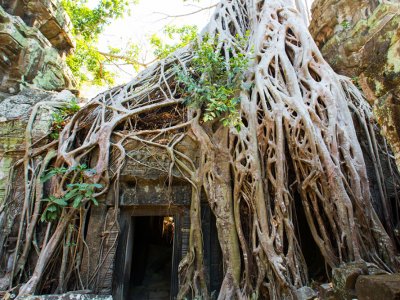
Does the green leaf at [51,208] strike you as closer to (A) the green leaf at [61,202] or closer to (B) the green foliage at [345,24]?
(A) the green leaf at [61,202]

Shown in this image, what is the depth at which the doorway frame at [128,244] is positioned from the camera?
9.96 ft

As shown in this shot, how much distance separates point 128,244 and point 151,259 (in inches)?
81.2

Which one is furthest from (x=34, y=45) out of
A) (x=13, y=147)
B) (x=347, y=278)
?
(x=347, y=278)

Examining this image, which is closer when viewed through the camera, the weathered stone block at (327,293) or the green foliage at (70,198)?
the weathered stone block at (327,293)

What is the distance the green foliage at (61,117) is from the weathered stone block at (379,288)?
3400 mm

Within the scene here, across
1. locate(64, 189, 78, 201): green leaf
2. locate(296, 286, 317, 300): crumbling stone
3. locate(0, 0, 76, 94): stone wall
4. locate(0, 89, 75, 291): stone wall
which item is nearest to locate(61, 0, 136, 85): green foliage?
locate(0, 0, 76, 94): stone wall

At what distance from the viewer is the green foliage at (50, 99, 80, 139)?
3559 millimetres

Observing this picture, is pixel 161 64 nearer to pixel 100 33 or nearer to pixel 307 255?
pixel 307 255

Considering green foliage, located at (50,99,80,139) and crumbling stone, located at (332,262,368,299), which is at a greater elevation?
green foliage, located at (50,99,80,139)

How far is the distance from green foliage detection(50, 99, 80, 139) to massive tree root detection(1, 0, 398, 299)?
0.68 ft

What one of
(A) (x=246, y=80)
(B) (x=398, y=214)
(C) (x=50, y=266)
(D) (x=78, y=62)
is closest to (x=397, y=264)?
(B) (x=398, y=214)

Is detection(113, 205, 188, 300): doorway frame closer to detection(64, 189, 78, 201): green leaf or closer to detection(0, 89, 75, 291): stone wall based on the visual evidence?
detection(64, 189, 78, 201): green leaf

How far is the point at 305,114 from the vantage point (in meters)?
2.80

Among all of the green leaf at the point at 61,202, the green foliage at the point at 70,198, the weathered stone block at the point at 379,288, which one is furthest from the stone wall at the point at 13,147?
the weathered stone block at the point at 379,288
